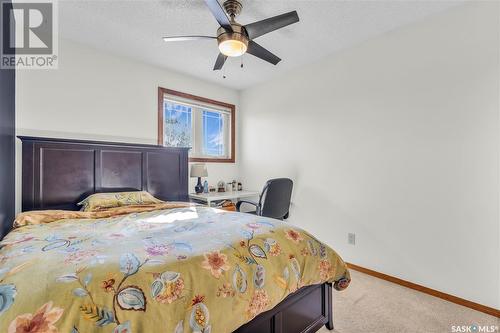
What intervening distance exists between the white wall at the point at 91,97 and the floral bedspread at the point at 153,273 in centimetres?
129

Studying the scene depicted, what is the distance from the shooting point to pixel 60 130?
2.54 metres

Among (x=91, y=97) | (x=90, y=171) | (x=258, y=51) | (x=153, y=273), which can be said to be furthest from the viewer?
(x=91, y=97)

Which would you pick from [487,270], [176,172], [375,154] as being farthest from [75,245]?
[487,270]

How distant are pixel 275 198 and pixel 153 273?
6.24 feet

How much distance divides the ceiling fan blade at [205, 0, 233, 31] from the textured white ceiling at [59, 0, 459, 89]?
1.36ft

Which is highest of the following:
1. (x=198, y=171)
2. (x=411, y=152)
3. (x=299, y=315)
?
(x=411, y=152)

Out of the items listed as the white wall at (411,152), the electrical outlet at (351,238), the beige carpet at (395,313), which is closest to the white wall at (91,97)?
the white wall at (411,152)

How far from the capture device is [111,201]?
2.37 metres

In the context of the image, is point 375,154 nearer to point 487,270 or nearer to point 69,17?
point 487,270

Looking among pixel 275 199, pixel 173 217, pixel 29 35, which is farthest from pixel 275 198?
pixel 29 35

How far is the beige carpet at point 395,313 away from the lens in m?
1.75

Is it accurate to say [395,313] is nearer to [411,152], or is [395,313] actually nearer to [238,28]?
[411,152]

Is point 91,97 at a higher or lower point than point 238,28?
lower

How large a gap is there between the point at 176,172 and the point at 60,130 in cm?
133
